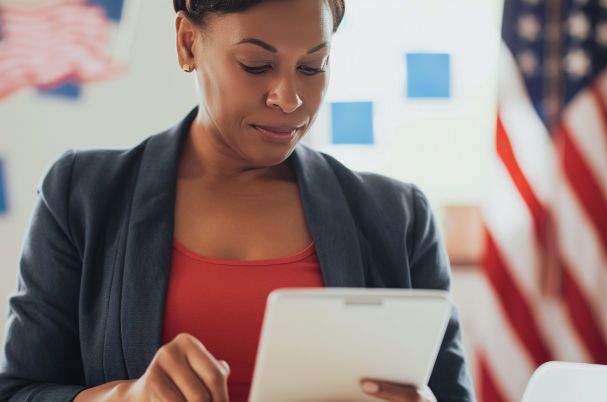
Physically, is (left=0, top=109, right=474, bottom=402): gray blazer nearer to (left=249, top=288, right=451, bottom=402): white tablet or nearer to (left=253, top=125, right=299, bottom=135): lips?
(left=253, top=125, right=299, bottom=135): lips

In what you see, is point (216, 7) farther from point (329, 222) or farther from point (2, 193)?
point (2, 193)

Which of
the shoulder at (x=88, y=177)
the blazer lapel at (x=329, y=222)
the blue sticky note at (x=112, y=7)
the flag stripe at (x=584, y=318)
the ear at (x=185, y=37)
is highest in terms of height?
the blue sticky note at (x=112, y=7)

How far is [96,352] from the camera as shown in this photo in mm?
1250

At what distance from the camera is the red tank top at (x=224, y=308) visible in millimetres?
1260

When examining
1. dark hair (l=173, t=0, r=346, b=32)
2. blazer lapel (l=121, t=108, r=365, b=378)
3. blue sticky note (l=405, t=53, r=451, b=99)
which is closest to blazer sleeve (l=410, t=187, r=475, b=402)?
blazer lapel (l=121, t=108, r=365, b=378)

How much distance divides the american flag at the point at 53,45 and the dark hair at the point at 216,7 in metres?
1.10

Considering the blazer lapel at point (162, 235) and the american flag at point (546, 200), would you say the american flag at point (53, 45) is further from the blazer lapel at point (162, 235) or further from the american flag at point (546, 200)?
the american flag at point (546, 200)

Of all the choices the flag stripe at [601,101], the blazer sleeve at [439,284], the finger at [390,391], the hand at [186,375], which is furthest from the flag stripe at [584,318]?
the hand at [186,375]

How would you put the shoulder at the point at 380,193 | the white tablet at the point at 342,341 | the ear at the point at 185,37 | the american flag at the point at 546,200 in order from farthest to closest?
the american flag at the point at 546,200, the shoulder at the point at 380,193, the ear at the point at 185,37, the white tablet at the point at 342,341

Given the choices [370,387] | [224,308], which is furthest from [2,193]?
[370,387]

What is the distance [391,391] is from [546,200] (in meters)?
1.67

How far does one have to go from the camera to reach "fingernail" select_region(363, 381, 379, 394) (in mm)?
997

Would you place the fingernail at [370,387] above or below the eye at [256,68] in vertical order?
below

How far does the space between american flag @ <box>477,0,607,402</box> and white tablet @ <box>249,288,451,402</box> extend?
1.60m
